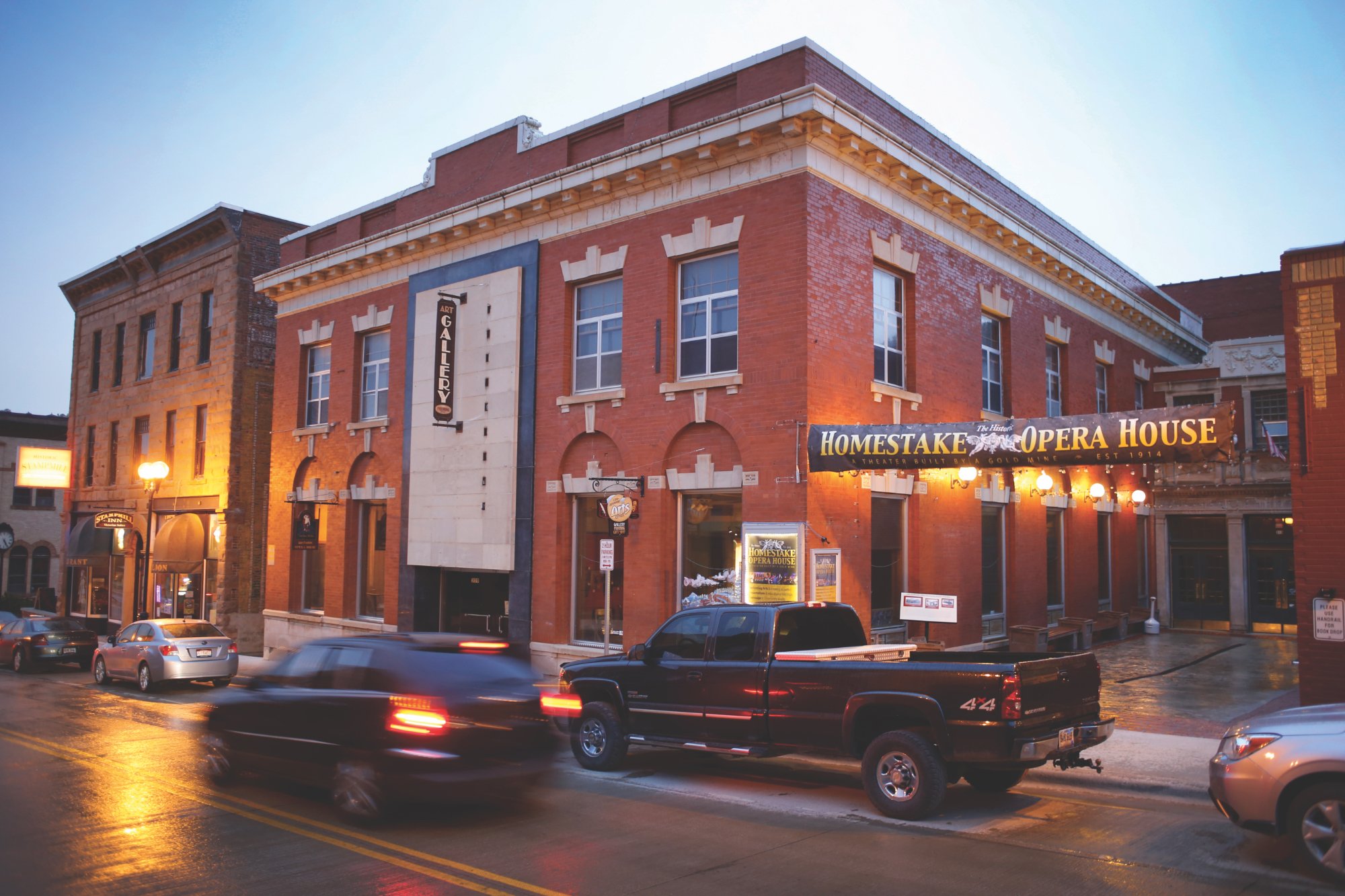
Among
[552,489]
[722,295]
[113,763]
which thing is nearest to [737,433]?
[722,295]

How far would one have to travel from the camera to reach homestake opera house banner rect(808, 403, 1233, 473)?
38.9 ft

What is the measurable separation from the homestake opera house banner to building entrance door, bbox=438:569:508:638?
8.46m

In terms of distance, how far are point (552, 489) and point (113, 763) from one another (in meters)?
8.99

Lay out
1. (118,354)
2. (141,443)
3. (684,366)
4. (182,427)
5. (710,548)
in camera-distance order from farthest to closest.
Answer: (118,354)
(141,443)
(182,427)
(684,366)
(710,548)

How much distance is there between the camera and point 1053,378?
2400 centimetres

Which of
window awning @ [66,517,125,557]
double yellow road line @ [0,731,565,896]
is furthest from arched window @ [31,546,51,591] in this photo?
double yellow road line @ [0,731,565,896]

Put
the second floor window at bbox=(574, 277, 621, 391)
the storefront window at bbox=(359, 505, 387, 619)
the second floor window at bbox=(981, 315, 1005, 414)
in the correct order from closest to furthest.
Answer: the second floor window at bbox=(574, 277, 621, 391), the second floor window at bbox=(981, 315, 1005, 414), the storefront window at bbox=(359, 505, 387, 619)

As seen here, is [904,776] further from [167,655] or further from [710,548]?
[167,655]

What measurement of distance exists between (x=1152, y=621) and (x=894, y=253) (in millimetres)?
15567

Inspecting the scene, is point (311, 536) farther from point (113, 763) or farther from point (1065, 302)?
point (1065, 302)

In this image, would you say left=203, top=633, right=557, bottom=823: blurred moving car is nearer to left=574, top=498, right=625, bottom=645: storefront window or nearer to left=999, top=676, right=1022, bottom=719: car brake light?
left=999, top=676, right=1022, bottom=719: car brake light

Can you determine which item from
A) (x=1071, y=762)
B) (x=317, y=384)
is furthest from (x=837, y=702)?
(x=317, y=384)

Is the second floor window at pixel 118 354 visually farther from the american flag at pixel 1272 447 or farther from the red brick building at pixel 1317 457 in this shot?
the american flag at pixel 1272 447

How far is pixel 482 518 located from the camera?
2005cm
